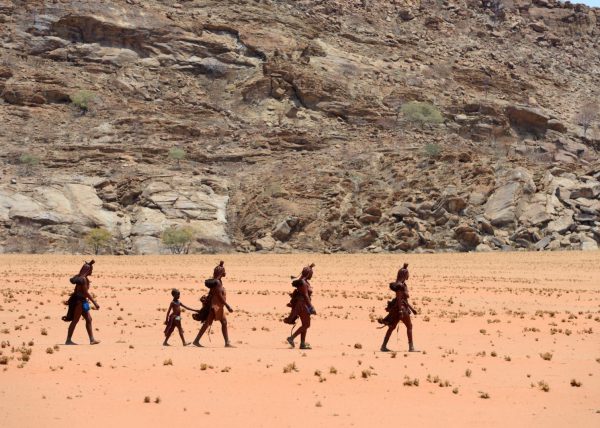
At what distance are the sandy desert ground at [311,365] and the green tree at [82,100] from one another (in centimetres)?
4666

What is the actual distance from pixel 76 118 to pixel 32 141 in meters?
5.92

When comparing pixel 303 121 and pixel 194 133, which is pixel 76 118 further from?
pixel 303 121

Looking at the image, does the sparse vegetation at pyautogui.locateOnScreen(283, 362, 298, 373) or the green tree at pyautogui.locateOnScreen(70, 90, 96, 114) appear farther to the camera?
the green tree at pyautogui.locateOnScreen(70, 90, 96, 114)

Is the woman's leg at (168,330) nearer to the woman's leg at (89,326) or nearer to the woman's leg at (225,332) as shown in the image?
the woman's leg at (225,332)

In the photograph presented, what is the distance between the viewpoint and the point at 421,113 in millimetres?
82062

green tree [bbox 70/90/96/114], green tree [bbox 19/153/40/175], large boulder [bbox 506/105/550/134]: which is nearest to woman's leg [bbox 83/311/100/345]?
green tree [bbox 19/153/40/175]

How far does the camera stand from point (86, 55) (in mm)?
84188

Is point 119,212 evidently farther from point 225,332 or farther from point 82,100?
point 225,332

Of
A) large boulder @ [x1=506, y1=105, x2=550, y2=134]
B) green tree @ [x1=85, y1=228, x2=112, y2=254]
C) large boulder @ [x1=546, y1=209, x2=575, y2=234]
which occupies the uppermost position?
large boulder @ [x1=506, y1=105, x2=550, y2=134]

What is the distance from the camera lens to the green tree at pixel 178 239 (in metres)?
56.4

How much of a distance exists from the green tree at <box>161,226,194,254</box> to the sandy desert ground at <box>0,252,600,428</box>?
2441 centimetres

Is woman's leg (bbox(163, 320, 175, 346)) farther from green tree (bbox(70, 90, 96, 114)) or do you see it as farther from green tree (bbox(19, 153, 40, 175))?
green tree (bbox(70, 90, 96, 114))

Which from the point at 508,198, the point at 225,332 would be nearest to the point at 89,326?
the point at 225,332

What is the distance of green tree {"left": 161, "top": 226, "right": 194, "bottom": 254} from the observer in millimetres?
56375
